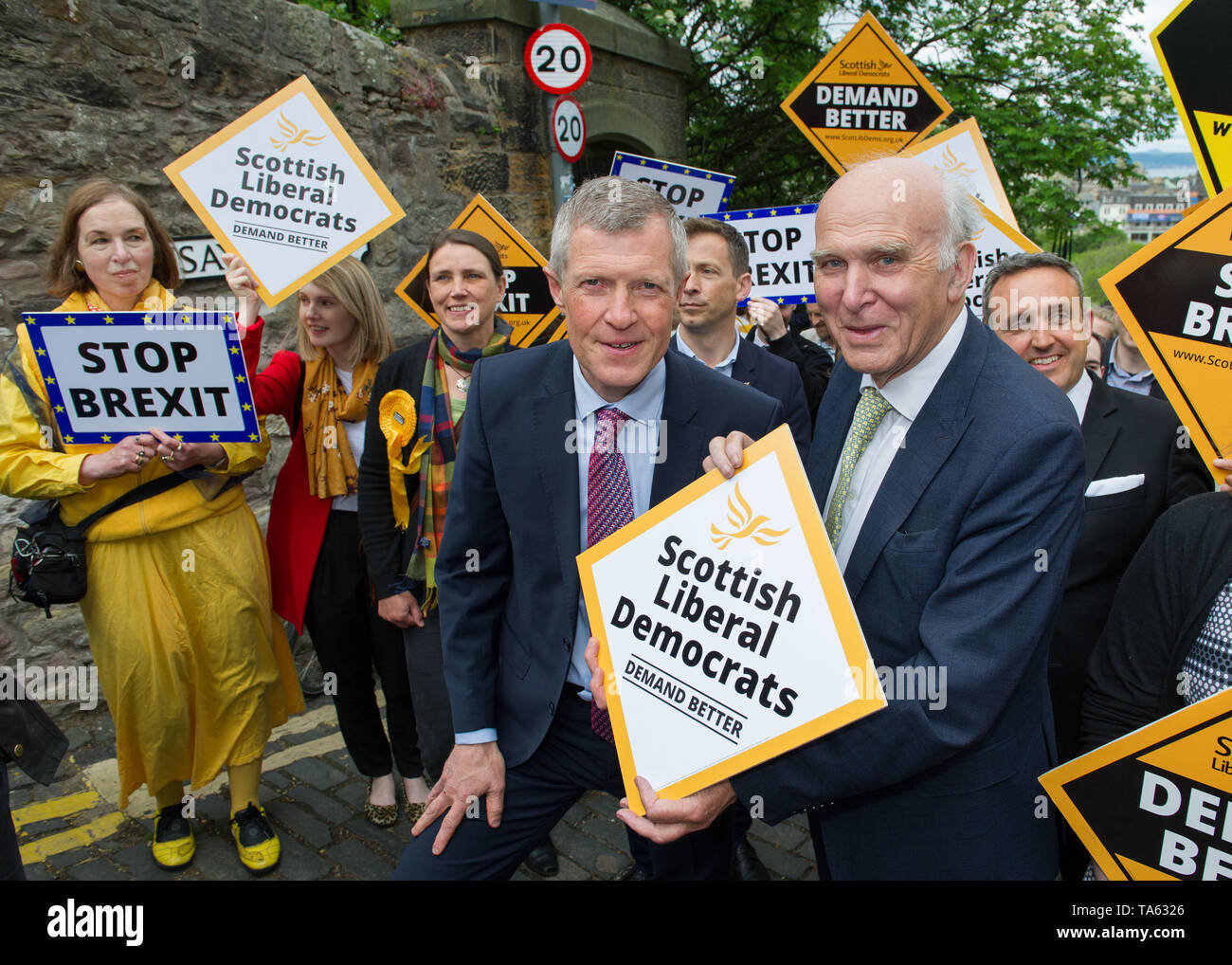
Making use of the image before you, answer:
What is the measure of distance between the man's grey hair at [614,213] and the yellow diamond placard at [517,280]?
265 cm

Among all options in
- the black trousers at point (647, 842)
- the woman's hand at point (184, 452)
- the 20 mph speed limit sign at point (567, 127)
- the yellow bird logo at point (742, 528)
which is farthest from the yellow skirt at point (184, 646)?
the 20 mph speed limit sign at point (567, 127)

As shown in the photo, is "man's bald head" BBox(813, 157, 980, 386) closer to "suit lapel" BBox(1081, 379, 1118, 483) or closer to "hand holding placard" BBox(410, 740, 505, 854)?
"suit lapel" BBox(1081, 379, 1118, 483)

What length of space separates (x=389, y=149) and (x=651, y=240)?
484 centimetres

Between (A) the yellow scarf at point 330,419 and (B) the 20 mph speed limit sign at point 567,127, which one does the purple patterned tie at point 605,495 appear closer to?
(A) the yellow scarf at point 330,419

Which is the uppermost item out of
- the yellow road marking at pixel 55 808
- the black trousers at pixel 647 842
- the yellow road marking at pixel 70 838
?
the black trousers at pixel 647 842

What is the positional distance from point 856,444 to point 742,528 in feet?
1.47

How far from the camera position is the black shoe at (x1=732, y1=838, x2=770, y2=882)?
3.46m

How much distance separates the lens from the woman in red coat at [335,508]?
12.5 feet

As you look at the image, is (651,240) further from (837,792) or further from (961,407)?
(837,792)

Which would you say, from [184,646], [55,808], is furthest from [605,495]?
[55,808]

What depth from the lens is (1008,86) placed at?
1211cm

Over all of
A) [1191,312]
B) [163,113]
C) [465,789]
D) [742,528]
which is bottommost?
[465,789]

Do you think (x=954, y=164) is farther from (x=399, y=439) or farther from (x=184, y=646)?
(x=184, y=646)

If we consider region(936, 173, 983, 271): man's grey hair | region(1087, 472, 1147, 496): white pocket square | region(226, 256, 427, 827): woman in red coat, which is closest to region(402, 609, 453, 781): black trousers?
region(226, 256, 427, 827): woman in red coat
